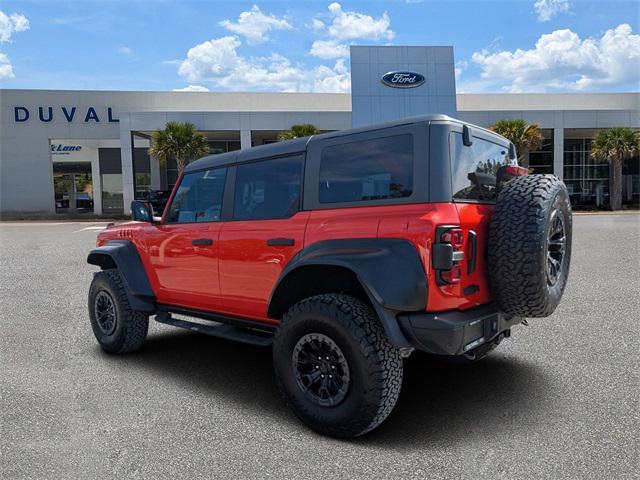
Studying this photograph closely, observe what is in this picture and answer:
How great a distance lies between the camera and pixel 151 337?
5836 millimetres

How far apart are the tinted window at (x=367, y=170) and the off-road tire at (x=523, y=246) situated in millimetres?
662

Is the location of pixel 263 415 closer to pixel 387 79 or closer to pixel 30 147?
pixel 387 79

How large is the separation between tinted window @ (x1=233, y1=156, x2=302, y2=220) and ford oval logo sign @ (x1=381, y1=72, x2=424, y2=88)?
3088 centimetres

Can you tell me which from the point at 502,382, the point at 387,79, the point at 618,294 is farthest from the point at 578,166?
the point at 502,382

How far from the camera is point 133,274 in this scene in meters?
4.98

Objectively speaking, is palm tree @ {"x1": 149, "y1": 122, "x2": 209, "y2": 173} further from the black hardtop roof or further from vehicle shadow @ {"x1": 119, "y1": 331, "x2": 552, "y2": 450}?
the black hardtop roof

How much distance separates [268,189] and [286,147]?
364mm

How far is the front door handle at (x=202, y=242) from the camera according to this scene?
14.0 feet

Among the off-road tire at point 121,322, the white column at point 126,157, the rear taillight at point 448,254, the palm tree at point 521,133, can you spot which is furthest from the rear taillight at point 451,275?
the white column at point 126,157

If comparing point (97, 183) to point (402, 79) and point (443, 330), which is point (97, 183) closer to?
point (402, 79)

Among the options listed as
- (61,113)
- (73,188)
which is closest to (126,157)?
(61,113)

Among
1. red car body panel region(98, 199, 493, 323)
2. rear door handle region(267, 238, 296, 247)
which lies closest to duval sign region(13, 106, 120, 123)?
red car body panel region(98, 199, 493, 323)

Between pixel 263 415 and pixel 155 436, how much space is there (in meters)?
0.75

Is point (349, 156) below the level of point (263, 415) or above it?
above
